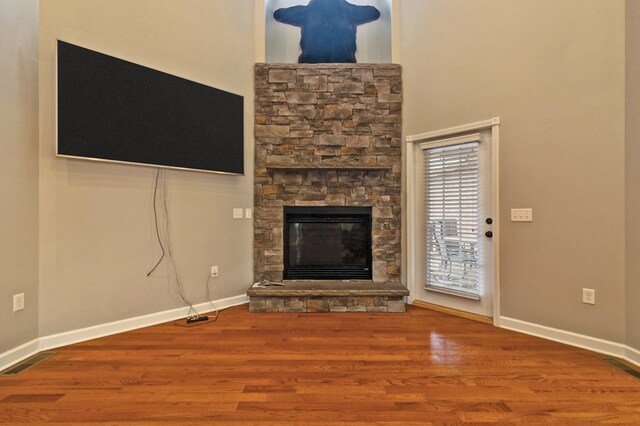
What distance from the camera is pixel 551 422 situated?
153 cm

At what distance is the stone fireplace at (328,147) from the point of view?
11.7 ft

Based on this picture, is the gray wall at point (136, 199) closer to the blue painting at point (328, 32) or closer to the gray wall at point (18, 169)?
the gray wall at point (18, 169)

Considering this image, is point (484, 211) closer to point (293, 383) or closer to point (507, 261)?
point (507, 261)

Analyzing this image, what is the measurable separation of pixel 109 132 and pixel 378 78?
2.81m

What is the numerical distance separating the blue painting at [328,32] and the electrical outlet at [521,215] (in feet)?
8.16

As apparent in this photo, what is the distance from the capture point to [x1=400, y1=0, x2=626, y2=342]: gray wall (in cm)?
229

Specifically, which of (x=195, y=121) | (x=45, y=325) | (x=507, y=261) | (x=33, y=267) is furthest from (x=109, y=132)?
(x=507, y=261)

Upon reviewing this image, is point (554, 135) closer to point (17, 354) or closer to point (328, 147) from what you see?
point (328, 147)

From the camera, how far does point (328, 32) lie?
372 centimetres

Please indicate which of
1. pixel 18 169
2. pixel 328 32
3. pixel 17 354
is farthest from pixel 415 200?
pixel 17 354

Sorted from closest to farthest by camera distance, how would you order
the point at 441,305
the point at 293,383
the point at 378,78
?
the point at 293,383, the point at 441,305, the point at 378,78

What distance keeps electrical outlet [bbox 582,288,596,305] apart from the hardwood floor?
0.39m

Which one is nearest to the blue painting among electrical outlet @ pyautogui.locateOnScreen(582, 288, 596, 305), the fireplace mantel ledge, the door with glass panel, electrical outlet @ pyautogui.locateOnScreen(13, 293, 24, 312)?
the fireplace mantel ledge

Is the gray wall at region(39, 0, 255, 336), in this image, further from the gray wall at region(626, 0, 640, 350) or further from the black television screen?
the gray wall at region(626, 0, 640, 350)
